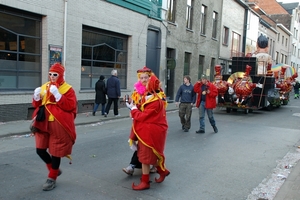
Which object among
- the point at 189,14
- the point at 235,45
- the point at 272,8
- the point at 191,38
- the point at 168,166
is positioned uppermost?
the point at 272,8

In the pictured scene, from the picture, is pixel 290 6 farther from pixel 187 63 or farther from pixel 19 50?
pixel 19 50

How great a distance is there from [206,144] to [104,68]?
7.53 metres

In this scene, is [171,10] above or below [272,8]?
below

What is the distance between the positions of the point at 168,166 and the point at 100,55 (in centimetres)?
892

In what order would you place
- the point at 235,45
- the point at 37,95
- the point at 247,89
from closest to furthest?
1. the point at 37,95
2. the point at 247,89
3. the point at 235,45

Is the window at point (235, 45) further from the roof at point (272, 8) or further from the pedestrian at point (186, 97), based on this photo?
the roof at point (272, 8)

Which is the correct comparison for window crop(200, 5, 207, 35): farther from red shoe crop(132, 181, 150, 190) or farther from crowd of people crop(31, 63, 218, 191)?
red shoe crop(132, 181, 150, 190)

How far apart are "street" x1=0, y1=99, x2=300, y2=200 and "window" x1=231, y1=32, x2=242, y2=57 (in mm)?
20064

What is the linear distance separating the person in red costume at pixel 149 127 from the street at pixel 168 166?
1.51ft

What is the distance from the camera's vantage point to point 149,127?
4.41 meters

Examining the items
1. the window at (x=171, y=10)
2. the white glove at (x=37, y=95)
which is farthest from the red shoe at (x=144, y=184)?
the window at (x=171, y=10)

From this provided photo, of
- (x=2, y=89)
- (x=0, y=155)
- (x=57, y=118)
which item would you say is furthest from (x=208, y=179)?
(x=2, y=89)

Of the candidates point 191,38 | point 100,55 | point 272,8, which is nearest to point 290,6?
point 272,8

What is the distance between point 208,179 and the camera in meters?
5.20
